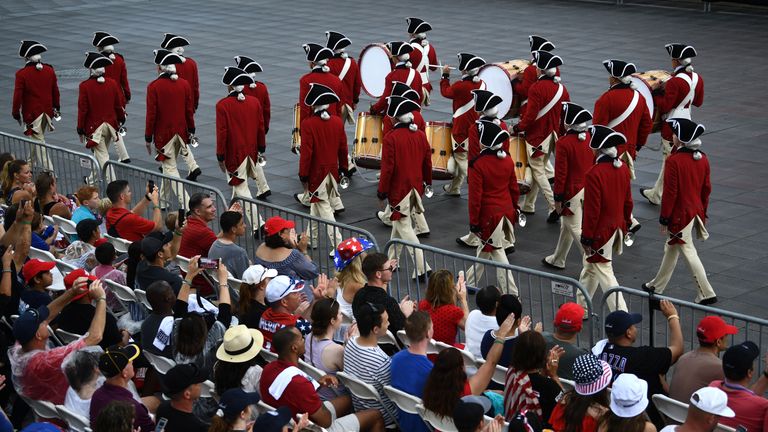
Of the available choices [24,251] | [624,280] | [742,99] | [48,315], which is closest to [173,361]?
[48,315]

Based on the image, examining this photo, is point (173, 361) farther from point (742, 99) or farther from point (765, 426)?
point (742, 99)

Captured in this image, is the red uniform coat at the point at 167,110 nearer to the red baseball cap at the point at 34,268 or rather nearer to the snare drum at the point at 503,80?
the snare drum at the point at 503,80

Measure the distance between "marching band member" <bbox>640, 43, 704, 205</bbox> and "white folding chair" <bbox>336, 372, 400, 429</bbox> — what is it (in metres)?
7.63

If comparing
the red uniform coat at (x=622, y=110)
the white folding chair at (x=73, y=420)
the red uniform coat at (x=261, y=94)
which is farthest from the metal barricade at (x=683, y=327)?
the red uniform coat at (x=261, y=94)

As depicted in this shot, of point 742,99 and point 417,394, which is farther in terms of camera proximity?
point 742,99

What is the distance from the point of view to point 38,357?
782 cm

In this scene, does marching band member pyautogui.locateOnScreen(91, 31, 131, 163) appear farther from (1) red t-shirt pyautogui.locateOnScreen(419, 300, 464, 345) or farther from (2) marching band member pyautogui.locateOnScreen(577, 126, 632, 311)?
(1) red t-shirt pyautogui.locateOnScreen(419, 300, 464, 345)

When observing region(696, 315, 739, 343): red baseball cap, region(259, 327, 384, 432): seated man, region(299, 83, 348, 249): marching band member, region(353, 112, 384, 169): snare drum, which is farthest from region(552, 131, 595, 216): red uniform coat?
region(259, 327, 384, 432): seated man

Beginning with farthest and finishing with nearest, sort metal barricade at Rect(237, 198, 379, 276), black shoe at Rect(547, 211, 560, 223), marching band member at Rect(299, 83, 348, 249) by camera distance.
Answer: black shoe at Rect(547, 211, 560, 223)
marching band member at Rect(299, 83, 348, 249)
metal barricade at Rect(237, 198, 379, 276)

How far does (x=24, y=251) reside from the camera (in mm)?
9922

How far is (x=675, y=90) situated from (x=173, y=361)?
28.2ft

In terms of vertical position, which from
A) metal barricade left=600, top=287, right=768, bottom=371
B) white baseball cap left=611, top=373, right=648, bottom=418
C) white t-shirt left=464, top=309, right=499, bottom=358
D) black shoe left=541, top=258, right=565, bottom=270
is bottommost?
black shoe left=541, top=258, right=565, bottom=270

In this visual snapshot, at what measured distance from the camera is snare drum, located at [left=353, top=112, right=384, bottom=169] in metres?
14.4

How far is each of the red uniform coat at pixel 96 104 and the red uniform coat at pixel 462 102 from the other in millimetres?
4653
